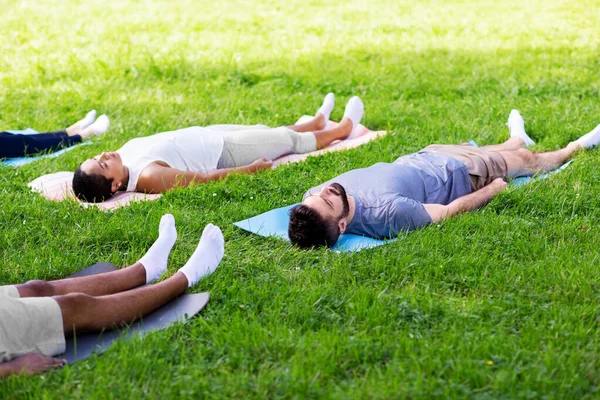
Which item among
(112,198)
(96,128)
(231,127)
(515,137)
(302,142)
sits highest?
(515,137)

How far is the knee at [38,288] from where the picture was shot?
366cm

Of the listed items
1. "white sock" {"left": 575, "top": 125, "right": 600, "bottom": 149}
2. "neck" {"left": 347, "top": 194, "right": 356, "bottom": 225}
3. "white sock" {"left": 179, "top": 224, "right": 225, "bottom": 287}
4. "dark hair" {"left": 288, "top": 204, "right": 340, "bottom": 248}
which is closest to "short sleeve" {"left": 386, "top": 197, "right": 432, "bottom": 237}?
"neck" {"left": 347, "top": 194, "right": 356, "bottom": 225}

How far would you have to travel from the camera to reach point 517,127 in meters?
6.52

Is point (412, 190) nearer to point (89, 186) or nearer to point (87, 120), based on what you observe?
point (89, 186)

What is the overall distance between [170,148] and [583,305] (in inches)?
138

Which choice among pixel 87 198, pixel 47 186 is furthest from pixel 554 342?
pixel 47 186

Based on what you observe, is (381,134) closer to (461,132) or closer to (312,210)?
(461,132)

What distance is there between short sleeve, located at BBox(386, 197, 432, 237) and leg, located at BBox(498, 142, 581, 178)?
1226mm

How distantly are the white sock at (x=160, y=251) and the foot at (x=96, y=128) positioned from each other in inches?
124

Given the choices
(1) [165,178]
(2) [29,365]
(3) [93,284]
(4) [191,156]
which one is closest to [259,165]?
(4) [191,156]

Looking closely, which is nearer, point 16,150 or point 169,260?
point 169,260

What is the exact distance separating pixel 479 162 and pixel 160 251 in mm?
2469

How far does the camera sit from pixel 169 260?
4.45 m

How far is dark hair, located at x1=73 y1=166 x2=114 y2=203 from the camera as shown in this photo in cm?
559
